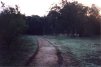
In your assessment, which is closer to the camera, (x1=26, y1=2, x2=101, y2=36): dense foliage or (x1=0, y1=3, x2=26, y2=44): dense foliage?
(x1=0, y1=3, x2=26, y2=44): dense foliage

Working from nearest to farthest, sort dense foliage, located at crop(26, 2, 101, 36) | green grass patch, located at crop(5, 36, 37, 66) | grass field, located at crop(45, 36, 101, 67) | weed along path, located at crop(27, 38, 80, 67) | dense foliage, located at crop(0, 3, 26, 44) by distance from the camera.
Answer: weed along path, located at crop(27, 38, 80, 67) < green grass patch, located at crop(5, 36, 37, 66) < grass field, located at crop(45, 36, 101, 67) < dense foliage, located at crop(0, 3, 26, 44) < dense foliage, located at crop(26, 2, 101, 36)

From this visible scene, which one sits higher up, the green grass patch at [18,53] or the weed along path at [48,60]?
the green grass patch at [18,53]

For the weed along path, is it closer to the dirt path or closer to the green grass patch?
the dirt path

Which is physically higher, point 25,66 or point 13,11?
point 13,11

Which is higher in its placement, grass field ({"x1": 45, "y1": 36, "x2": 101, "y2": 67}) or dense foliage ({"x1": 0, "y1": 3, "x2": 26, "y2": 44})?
dense foliage ({"x1": 0, "y1": 3, "x2": 26, "y2": 44})

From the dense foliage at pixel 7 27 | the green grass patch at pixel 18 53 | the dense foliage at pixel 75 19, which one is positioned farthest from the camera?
the dense foliage at pixel 75 19

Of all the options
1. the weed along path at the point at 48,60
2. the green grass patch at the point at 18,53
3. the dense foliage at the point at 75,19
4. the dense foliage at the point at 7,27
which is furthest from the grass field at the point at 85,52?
the dense foliage at the point at 75,19

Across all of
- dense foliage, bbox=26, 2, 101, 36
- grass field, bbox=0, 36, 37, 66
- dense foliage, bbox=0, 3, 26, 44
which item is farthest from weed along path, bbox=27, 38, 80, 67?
dense foliage, bbox=26, 2, 101, 36

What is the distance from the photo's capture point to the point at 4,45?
27.1 m

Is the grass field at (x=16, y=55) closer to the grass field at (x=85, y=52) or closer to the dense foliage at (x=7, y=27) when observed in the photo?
the dense foliage at (x=7, y=27)

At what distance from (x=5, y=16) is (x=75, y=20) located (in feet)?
187

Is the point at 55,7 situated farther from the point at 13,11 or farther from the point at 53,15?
the point at 13,11

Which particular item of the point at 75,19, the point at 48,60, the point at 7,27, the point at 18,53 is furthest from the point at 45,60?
the point at 75,19

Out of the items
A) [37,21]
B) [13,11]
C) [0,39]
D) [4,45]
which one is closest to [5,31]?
[0,39]
